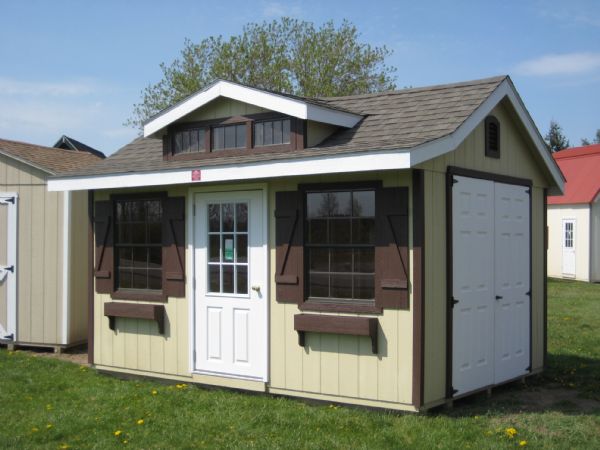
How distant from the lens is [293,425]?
6.79m

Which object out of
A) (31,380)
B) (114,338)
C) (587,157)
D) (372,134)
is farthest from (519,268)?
(587,157)

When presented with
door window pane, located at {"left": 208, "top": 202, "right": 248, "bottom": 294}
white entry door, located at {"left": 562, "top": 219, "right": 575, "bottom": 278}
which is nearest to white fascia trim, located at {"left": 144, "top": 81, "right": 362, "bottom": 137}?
door window pane, located at {"left": 208, "top": 202, "right": 248, "bottom": 294}

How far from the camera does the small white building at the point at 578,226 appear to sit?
24.3m

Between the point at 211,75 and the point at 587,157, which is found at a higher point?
the point at 211,75

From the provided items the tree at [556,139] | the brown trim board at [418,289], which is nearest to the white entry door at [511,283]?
the brown trim board at [418,289]

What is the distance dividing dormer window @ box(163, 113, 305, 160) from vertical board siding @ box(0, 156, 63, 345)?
314cm

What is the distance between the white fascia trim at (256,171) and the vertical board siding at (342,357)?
361 millimetres

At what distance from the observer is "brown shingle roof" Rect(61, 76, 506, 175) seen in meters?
7.33

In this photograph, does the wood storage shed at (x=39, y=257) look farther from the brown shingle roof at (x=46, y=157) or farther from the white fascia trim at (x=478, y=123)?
the white fascia trim at (x=478, y=123)

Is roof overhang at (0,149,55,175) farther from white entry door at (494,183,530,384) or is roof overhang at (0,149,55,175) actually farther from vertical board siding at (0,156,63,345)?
white entry door at (494,183,530,384)

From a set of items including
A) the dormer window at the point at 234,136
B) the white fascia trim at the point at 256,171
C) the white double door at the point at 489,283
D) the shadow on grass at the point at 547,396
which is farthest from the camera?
the dormer window at the point at 234,136

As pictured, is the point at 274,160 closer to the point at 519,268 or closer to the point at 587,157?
the point at 519,268

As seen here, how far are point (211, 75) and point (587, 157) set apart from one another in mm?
15159

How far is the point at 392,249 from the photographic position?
7.14 m
